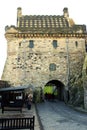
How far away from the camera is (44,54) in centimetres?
3762

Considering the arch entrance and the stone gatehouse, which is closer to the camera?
the stone gatehouse

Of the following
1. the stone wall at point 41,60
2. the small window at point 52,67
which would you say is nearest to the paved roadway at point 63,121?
the stone wall at point 41,60

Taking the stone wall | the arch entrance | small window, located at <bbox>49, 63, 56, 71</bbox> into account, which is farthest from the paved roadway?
the arch entrance

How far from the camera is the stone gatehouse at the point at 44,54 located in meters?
36.8

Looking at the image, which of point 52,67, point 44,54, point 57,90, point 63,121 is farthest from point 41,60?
point 63,121

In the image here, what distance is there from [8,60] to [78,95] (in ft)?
36.9

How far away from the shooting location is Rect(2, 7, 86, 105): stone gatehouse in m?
36.8

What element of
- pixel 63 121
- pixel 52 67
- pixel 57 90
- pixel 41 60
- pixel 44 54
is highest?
pixel 44 54

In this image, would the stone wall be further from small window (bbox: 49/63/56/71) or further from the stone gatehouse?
small window (bbox: 49/63/56/71)

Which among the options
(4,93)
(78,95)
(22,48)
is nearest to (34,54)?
(22,48)

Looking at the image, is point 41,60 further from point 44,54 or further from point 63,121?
point 63,121

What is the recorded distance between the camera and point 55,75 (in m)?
37.2

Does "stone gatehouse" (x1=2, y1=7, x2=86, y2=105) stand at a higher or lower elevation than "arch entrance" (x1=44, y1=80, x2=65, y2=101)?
higher

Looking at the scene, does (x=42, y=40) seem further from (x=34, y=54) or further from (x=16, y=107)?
(x=16, y=107)
